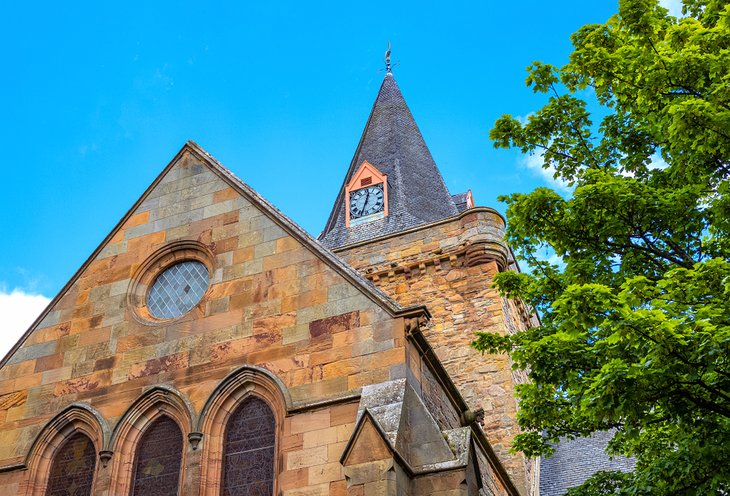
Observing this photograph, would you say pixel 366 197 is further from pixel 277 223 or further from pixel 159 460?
pixel 159 460

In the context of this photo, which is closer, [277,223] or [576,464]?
[277,223]

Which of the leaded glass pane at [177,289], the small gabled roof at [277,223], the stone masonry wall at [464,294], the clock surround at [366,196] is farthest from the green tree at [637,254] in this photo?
the clock surround at [366,196]

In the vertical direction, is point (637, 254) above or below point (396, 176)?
below

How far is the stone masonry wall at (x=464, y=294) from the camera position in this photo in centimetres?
1919

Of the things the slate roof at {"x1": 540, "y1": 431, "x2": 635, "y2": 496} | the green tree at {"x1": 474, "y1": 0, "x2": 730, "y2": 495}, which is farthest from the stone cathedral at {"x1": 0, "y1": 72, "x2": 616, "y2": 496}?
the slate roof at {"x1": 540, "y1": 431, "x2": 635, "y2": 496}

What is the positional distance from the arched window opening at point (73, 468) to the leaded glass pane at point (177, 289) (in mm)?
2125

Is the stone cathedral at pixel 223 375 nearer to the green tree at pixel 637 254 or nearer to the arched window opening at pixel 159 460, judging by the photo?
the arched window opening at pixel 159 460

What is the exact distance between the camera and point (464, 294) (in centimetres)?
2175

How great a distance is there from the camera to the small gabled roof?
11.0 meters

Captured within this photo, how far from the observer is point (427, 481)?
9.42 metres

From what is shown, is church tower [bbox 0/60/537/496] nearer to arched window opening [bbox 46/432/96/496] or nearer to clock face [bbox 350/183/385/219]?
arched window opening [bbox 46/432/96/496]

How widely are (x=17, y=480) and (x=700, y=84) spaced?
1009 centimetres

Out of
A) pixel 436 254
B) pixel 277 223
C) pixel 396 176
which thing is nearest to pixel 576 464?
pixel 436 254

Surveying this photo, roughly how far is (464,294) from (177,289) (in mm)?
10342
